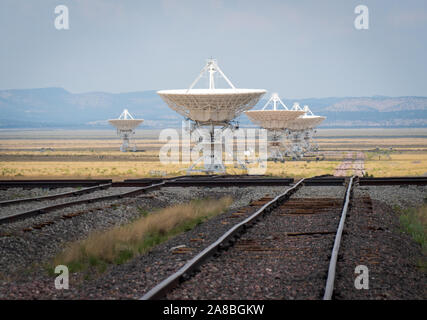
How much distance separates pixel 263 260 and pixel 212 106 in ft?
93.8

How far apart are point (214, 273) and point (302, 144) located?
252 feet

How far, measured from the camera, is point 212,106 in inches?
1484

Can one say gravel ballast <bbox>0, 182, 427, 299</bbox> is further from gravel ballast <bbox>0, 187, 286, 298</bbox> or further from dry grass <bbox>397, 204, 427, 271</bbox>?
dry grass <bbox>397, 204, 427, 271</bbox>

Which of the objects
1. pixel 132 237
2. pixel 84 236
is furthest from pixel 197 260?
pixel 84 236

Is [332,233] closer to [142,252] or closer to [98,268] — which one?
[142,252]

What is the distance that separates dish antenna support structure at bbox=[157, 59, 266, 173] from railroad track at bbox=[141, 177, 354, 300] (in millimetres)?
22936

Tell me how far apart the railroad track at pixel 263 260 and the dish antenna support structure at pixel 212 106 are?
2294cm

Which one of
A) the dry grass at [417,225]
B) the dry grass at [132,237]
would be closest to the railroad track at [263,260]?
the dry grass at [417,225]

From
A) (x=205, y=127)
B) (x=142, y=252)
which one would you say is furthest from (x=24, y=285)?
(x=205, y=127)

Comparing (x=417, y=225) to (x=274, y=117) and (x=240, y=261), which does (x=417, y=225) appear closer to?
(x=240, y=261)

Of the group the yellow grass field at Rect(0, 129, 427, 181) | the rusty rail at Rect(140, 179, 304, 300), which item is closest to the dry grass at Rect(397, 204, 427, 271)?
the rusty rail at Rect(140, 179, 304, 300)

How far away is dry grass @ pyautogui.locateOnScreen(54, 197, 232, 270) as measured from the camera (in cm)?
1087

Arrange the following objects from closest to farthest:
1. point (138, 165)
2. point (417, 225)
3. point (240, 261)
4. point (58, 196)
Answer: point (240, 261) → point (417, 225) → point (58, 196) → point (138, 165)

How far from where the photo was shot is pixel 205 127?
4066 cm
